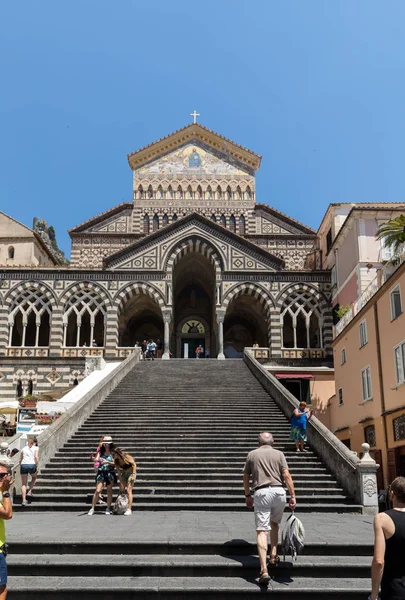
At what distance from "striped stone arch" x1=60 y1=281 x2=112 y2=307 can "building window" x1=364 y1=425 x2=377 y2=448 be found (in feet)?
59.8

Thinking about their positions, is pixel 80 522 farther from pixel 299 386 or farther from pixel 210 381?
pixel 299 386

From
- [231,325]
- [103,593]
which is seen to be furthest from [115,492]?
[231,325]

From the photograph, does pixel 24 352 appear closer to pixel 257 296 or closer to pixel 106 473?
pixel 257 296

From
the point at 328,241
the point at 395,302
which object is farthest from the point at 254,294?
the point at 395,302

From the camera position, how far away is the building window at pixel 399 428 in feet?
55.4

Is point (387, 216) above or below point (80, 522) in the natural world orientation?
above

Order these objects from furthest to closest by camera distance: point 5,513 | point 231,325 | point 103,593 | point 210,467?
point 231,325, point 210,467, point 103,593, point 5,513

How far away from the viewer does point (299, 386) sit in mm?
29391

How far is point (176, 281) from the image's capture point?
3706 centimetres

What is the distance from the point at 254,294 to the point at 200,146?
14.6 m

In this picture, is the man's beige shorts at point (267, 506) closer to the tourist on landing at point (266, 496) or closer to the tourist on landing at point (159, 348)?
the tourist on landing at point (266, 496)

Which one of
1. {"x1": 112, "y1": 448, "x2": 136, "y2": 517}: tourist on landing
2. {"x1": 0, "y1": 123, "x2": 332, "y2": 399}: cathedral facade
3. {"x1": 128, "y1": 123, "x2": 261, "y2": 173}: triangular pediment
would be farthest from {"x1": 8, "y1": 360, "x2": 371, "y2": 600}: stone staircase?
{"x1": 128, "y1": 123, "x2": 261, "y2": 173}: triangular pediment

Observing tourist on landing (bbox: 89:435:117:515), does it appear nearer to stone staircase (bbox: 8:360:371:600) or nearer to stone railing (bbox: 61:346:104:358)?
stone staircase (bbox: 8:360:371:600)

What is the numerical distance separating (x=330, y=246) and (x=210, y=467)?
76.2 ft
